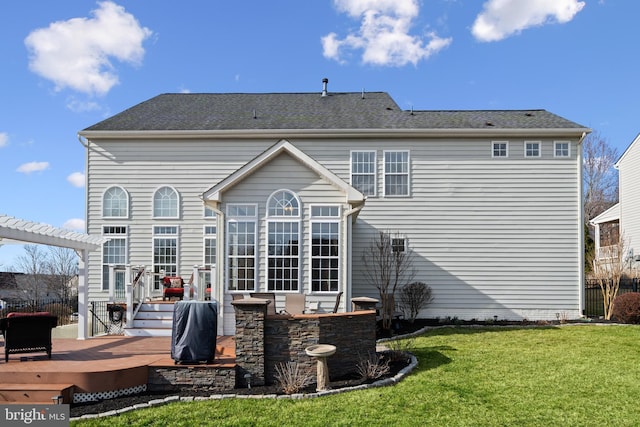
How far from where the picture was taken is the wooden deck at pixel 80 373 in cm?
705

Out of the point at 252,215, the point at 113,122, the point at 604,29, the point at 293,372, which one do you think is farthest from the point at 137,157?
the point at 604,29

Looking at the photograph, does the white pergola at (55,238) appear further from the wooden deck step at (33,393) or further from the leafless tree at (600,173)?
the leafless tree at (600,173)

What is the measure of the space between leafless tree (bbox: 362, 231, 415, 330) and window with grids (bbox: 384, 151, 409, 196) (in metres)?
1.47

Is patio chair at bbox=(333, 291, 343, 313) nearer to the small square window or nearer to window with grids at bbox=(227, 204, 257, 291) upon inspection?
window with grids at bbox=(227, 204, 257, 291)

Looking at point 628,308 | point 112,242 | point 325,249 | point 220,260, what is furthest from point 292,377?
point 628,308

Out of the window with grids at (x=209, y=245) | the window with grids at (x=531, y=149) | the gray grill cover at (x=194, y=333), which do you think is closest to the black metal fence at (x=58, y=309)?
the window with grids at (x=209, y=245)

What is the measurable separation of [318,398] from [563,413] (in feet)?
11.7

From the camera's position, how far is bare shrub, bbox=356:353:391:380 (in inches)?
324

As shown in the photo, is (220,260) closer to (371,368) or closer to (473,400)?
(371,368)

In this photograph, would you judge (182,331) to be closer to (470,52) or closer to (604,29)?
(470,52)

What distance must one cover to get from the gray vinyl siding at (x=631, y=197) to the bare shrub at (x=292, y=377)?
2249 cm

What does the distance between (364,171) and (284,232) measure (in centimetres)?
543

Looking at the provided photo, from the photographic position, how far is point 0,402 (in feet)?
23.0

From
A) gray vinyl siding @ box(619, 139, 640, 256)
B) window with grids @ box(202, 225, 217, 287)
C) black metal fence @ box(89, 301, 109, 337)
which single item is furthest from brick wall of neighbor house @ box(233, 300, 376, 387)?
gray vinyl siding @ box(619, 139, 640, 256)
